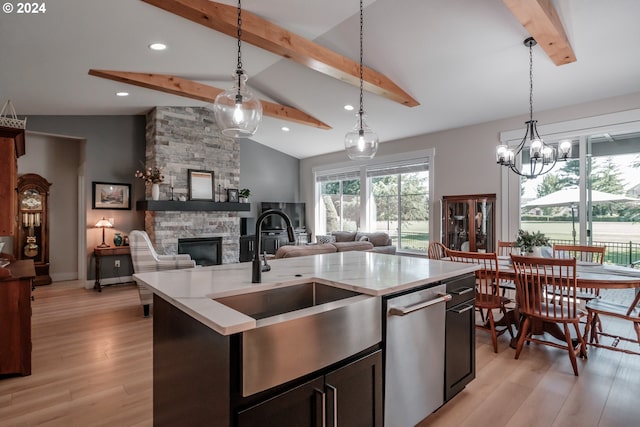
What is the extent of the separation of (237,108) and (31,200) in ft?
18.5

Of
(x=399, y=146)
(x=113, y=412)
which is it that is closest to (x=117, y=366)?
(x=113, y=412)

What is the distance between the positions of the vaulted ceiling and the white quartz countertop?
Result: 222 cm

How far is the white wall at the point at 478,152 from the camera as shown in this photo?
462 centimetres

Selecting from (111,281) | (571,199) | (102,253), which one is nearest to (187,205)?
(102,253)

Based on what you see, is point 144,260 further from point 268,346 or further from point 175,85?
point 268,346

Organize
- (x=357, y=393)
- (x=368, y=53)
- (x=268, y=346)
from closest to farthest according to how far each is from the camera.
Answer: (x=268, y=346), (x=357, y=393), (x=368, y=53)

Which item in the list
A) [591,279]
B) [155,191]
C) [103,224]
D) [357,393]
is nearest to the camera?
[357,393]

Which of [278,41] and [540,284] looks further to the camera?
[278,41]

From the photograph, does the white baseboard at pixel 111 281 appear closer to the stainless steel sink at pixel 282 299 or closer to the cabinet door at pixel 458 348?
the stainless steel sink at pixel 282 299

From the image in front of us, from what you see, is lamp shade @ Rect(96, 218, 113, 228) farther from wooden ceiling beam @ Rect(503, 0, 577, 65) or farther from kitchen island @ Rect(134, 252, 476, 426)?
wooden ceiling beam @ Rect(503, 0, 577, 65)

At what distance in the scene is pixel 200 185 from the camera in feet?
22.0

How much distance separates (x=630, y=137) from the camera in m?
4.32

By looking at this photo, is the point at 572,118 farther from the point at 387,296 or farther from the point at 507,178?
the point at 387,296

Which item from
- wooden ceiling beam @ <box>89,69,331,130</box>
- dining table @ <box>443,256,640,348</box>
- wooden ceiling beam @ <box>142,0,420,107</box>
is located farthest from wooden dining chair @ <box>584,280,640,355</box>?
wooden ceiling beam @ <box>89,69,331,130</box>
